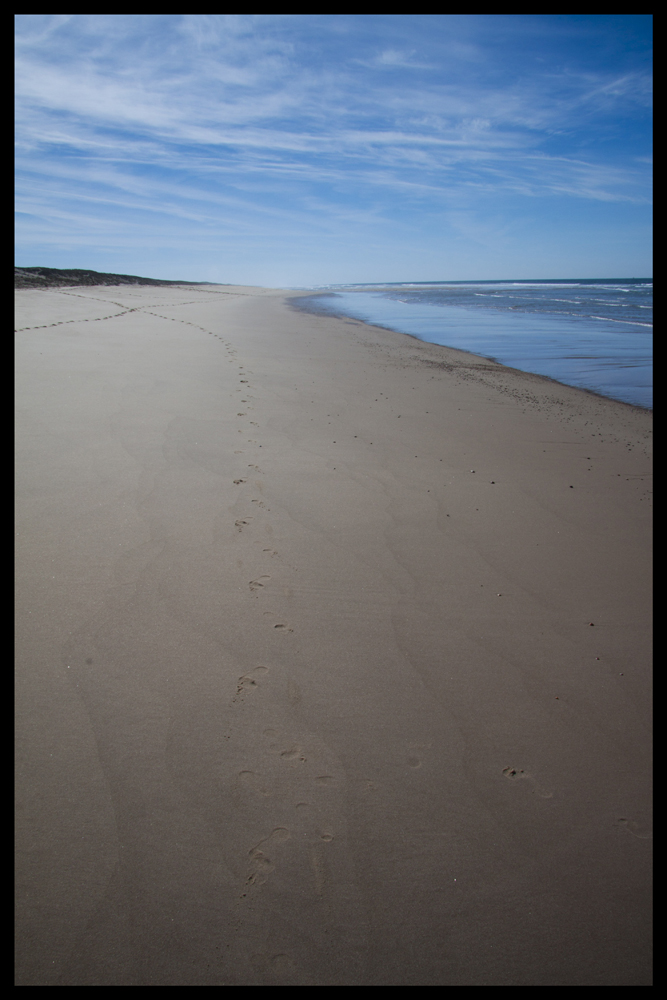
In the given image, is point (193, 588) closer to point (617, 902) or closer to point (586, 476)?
point (617, 902)

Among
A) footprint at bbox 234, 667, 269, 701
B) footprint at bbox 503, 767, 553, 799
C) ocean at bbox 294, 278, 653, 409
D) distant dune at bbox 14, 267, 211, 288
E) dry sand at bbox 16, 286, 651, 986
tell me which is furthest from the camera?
distant dune at bbox 14, 267, 211, 288

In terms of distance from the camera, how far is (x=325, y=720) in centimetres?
171

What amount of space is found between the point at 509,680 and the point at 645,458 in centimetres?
336

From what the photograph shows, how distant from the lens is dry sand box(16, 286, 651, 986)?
120 centimetres

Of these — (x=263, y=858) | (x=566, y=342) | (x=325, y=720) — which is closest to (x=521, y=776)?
(x=325, y=720)

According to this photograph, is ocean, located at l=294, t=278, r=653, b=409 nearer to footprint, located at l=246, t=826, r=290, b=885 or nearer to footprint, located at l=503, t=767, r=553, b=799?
footprint, located at l=503, t=767, r=553, b=799

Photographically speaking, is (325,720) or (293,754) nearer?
(293,754)

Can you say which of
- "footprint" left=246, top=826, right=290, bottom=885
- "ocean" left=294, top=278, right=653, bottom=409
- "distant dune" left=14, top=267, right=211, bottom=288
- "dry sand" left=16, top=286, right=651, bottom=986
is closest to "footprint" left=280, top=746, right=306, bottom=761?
"dry sand" left=16, top=286, right=651, bottom=986

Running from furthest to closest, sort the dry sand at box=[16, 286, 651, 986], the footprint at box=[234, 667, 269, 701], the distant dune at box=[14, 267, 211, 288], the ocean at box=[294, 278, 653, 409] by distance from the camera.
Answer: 1. the distant dune at box=[14, 267, 211, 288]
2. the ocean at box=[294, 278, 653, 409]
3. the footprint at box=[234, 667, 269, 701]
4. the dry sand at box=[16, 286, 651, 986]

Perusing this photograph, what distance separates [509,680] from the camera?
6.35 feet

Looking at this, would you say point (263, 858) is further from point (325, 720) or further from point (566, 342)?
point (566, 342)

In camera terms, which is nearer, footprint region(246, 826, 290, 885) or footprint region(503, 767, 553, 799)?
footprint region(246, 826, 290, 885)

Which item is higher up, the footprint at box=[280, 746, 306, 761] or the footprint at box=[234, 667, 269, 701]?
the footprint at box=[234, 667, 269, 701]

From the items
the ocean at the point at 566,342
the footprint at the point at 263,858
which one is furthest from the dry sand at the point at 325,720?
the ocean at the point at 566,342
